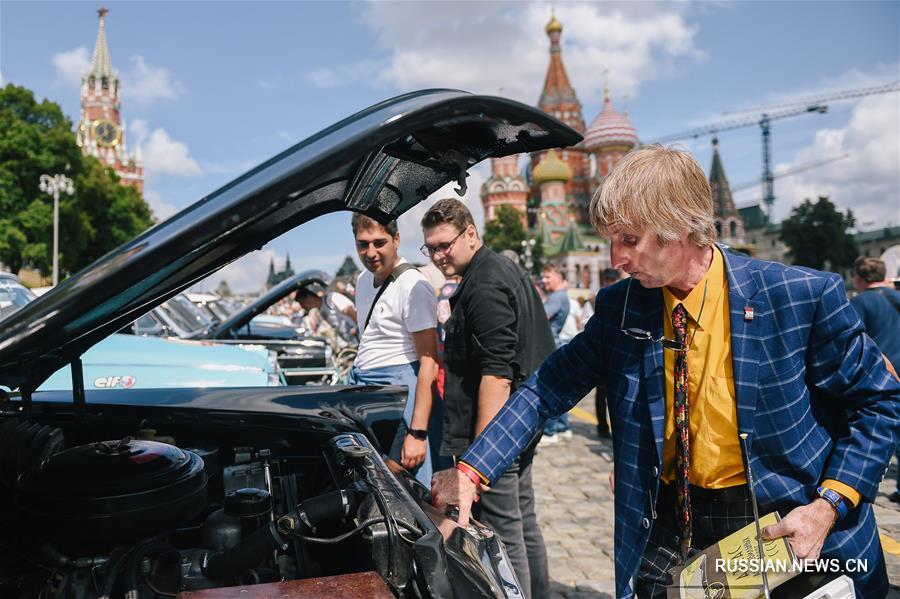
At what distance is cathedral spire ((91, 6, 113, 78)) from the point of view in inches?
4240

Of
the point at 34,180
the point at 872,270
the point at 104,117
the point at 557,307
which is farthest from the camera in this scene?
the point at 104,117

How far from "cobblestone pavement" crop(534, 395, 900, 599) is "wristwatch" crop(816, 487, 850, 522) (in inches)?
92.3

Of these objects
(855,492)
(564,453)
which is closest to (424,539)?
(855,492)

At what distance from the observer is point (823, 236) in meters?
62.5

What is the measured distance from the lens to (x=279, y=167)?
4.14 ft

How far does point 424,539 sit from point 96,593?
2.29ft

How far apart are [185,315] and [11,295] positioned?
3.55 m

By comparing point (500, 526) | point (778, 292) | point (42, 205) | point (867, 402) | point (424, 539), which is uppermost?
point (42, 205)

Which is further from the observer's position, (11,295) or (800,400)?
(11,295)

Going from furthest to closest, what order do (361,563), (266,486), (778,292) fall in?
(266,486) < (778,292) < (361,563)

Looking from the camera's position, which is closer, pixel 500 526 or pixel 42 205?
pixel 500 526

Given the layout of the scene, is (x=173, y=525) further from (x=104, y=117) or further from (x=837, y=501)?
(x=104, y=117)

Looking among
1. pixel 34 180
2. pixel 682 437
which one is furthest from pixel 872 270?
pixel 34 180

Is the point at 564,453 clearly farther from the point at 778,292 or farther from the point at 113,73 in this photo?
the point at 113,73
